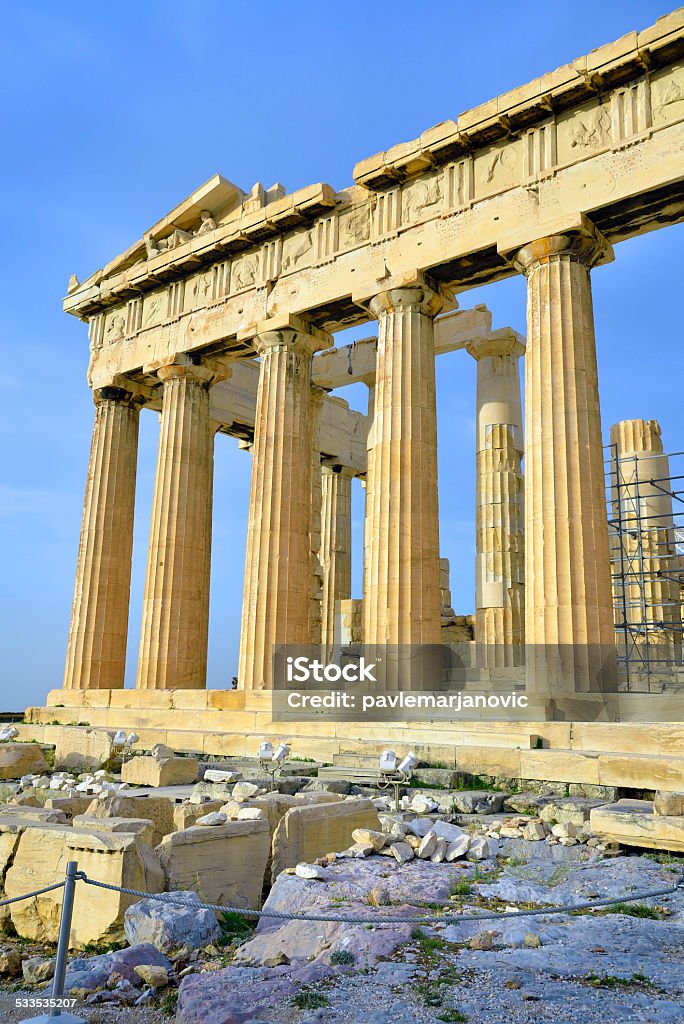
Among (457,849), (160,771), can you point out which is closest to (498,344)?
(160,771)

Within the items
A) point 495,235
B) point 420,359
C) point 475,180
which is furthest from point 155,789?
point 475,180

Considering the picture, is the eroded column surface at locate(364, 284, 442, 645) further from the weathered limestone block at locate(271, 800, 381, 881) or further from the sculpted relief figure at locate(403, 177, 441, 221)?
the weathered limestone block at locate(271, 800, 381, 881)

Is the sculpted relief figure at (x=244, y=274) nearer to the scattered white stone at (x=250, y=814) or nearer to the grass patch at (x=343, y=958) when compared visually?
the scattered white stone at (x=250, y=814)

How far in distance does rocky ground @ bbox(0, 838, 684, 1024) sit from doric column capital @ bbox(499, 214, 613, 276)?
12009mm

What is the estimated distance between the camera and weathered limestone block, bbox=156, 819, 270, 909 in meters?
7.26

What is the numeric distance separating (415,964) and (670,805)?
14.8 ft

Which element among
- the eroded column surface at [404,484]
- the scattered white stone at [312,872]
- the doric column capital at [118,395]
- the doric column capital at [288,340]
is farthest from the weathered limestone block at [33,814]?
the doric column capital at [118,395]

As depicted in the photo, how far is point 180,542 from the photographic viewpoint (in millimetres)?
22953

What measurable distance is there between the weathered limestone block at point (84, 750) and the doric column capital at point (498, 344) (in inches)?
563

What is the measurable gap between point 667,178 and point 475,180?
4.18 metres

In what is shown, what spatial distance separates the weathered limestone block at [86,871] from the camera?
653 centimetres

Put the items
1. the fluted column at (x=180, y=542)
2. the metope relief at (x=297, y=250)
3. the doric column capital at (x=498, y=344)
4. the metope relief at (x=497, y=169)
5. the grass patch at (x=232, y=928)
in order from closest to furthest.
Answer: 1. the grass patch at (x=232, y=928)
2. the metope relief at (x=497, y=169)
3. the metope relief at (x=297, y=250)
4. the fluted column at (x=180, y=542)
5. the doric column capital at (x=498, y=344)

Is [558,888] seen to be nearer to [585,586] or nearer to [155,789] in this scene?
[155,789]

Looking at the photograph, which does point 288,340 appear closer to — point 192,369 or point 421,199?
point 192,369
